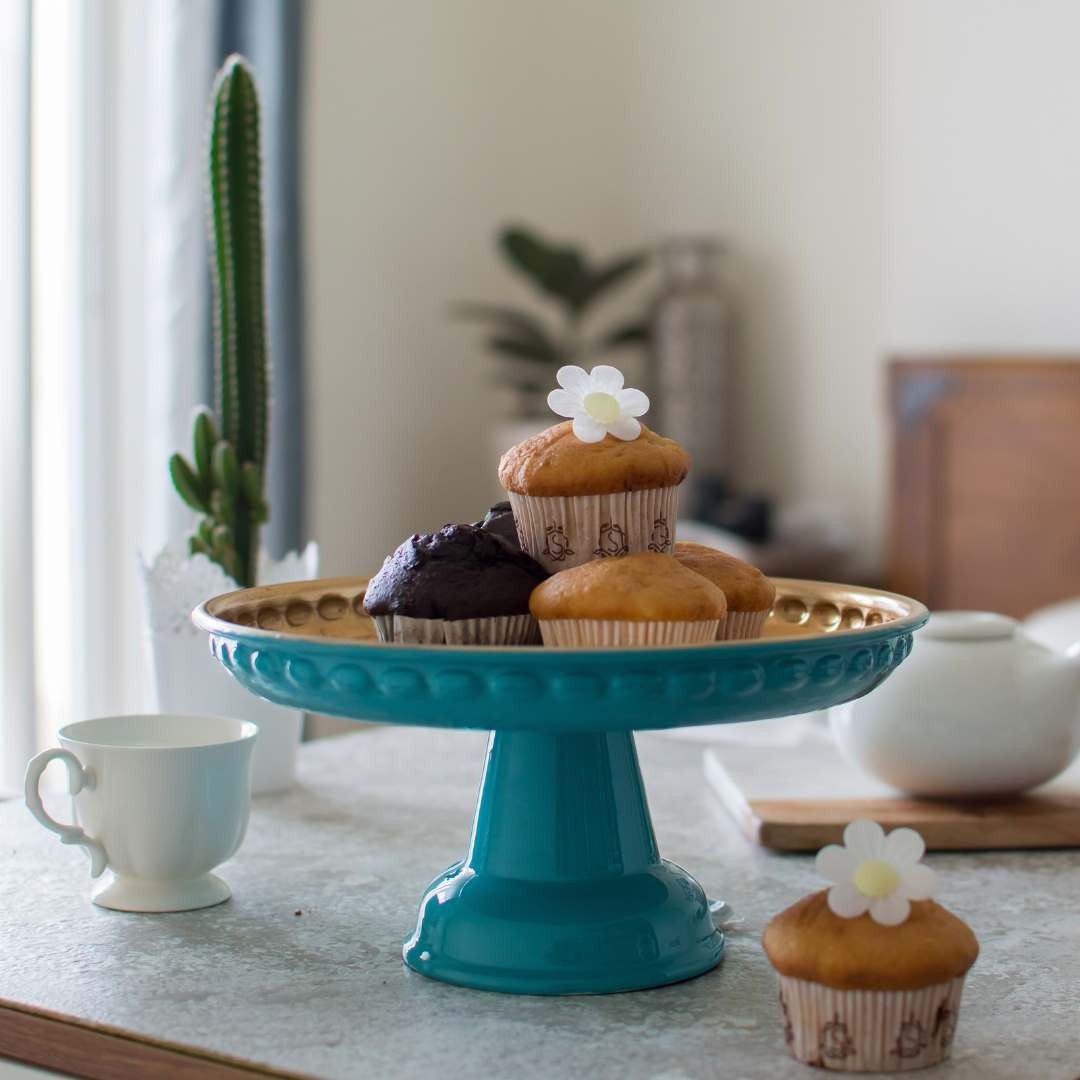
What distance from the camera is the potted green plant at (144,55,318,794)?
46.5 inches

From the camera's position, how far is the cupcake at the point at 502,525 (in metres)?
0.86

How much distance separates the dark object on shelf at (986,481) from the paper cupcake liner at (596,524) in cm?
213

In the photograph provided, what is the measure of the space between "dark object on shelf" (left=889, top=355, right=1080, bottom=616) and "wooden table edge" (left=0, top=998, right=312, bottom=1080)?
7.81 feet

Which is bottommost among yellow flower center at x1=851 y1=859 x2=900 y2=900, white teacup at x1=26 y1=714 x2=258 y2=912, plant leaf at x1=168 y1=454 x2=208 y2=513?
white teacup at x1=26 y1=714 x2=258 y2=912

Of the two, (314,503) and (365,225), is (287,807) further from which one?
(365,225)

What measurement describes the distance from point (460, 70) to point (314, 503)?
3.64 ft

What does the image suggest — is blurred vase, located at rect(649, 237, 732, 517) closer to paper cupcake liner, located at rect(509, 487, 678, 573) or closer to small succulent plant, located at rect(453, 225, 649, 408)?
small succulent plant, located at rect(453, 225, 649, 408)

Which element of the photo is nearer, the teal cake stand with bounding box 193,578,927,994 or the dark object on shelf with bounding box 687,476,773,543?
the teal cake stand with bounding box 193,578,927,994

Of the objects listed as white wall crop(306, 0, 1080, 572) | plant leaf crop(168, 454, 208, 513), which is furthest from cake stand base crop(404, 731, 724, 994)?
white wall crop(306, 0, 1080, 572)

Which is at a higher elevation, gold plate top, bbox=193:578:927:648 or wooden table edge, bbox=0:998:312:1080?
gold plate top, bbox=193:578:927:648

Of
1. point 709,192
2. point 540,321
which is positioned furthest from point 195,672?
point 709,192

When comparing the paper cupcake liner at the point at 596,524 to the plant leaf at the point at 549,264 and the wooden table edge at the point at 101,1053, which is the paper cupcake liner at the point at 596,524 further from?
the plant leaf at the point at 549,264

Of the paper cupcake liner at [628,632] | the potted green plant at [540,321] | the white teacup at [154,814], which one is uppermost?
the potted green plant at [540,321]

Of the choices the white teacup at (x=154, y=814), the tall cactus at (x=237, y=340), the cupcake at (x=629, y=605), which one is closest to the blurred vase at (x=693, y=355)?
the tall cactus at (x=237, y=340)
